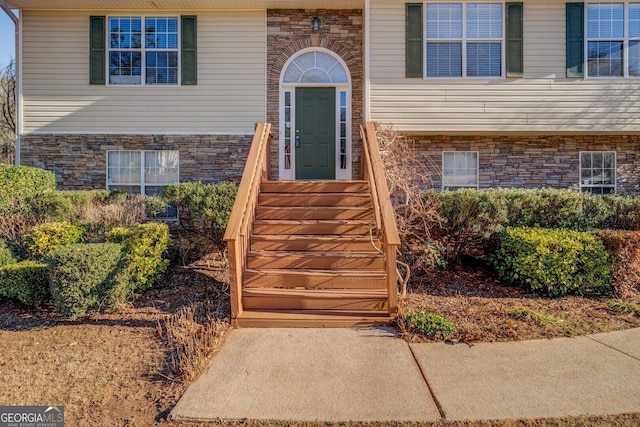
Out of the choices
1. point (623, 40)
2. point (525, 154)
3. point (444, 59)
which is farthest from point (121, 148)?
point (623, 40)

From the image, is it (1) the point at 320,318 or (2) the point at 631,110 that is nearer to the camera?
(1) the point at 320,318

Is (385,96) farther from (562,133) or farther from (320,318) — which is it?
(320,318)

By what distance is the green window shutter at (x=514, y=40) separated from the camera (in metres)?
8.42

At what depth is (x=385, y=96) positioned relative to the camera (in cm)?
845

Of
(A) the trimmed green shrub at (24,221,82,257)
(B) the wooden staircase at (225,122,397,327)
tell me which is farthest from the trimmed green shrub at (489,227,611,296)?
(A) the trimmed green shrub at (24,221,82,257)

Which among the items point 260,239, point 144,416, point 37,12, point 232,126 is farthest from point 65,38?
point 144,416

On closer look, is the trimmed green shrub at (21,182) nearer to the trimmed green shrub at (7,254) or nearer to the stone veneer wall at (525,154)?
the trimmed green shrub at (7,254)

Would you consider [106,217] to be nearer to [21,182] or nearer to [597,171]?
[21,182]

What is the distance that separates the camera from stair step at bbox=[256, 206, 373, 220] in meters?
6.43

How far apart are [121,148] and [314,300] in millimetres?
6552

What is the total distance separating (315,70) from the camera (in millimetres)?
9117

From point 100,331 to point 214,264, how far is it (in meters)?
2.68

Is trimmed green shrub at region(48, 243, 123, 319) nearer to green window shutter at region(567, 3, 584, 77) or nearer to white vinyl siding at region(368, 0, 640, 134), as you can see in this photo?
white vinyl siding at region(368, 0, 640, 134)

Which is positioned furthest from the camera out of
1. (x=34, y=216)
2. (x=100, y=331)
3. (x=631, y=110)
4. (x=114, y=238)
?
(x=631, y=110)
